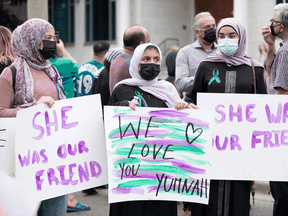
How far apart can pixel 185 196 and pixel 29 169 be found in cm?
109

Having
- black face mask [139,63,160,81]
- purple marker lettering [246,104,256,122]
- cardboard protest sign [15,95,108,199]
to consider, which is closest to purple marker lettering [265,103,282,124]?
purple marker lettering [246,104,256,122]

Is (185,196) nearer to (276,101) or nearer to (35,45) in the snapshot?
(276,101)

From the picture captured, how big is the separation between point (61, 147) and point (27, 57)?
697 millimetres

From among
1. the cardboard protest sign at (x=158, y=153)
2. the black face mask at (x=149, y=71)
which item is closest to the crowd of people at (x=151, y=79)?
the black face mask at (x=149, y=71)

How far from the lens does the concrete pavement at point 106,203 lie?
482 cm

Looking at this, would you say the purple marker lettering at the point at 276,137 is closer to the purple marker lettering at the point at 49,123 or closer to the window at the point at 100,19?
the purple marker lettering at the point at 49,123

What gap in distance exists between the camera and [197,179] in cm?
292

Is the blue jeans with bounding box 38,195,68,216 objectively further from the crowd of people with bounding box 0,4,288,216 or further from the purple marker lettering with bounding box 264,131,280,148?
the purple marker lettering with bounding box 264,131,280,148

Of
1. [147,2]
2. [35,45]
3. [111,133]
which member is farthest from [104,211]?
[147,2]

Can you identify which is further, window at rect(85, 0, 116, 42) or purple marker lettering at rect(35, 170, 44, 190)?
window at rect(85, 0, 116, 42)

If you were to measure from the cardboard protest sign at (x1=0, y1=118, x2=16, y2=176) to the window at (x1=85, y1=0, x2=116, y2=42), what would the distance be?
52.6 ft

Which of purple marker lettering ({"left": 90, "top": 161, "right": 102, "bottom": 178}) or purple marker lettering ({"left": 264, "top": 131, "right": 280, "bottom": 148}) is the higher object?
purple marker lettering ({"left": 264, "top": 131, "right": 280, "bottom": 148})

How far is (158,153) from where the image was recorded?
2.94m

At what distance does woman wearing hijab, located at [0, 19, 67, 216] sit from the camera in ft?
9.33
